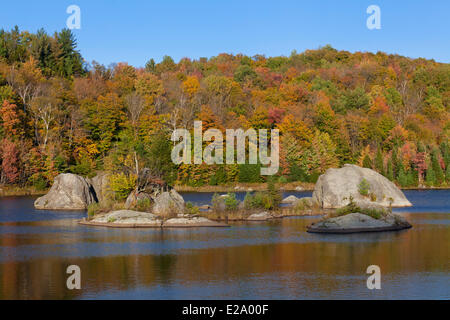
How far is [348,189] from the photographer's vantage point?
4922 cm

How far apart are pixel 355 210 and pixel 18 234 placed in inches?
863

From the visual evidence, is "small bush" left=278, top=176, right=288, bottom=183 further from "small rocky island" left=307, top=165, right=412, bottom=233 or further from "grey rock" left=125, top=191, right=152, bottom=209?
"grey rock" left=125, top=191, right=152, bottom=209

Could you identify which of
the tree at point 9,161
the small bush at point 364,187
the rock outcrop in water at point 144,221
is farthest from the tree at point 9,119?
the small bush at point 364,187

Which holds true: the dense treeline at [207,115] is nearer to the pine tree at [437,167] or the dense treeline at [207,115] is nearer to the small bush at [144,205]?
the pine tree at [437,167]

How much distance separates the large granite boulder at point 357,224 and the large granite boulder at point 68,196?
24.7 m

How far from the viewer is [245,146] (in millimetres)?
89250

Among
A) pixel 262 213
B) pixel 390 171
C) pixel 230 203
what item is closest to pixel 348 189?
pixel 262 213

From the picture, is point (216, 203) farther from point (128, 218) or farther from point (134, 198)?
point (128, 218)

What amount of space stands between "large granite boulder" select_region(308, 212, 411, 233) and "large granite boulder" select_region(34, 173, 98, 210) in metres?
24.7

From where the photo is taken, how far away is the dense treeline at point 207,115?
256 ft

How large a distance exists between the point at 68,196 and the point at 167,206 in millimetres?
15809

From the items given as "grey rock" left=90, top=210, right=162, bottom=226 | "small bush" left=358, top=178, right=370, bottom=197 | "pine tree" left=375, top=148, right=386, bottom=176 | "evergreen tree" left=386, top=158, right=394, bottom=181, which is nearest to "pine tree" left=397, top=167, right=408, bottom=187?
"evergreen tree" left=386, top=158, right=394, bottom=181

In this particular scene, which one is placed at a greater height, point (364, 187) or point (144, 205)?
point (364, 187)

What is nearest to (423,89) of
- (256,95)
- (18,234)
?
(256,95)
